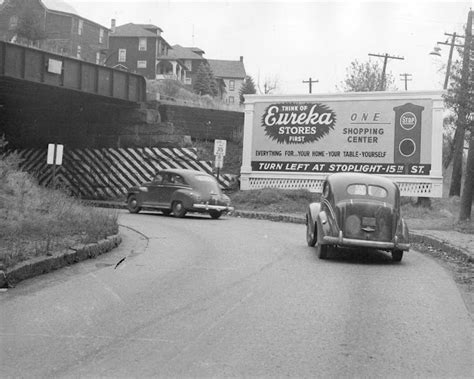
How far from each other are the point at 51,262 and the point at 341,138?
24.9 meters

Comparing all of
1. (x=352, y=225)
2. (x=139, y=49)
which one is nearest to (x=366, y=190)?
(x=352, y=225)

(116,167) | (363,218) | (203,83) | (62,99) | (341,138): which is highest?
(203,83)

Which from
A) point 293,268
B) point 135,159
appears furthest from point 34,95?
point 293,268

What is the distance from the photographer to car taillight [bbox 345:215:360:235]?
12.5 metres

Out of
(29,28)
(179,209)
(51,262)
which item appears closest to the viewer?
(51,262)

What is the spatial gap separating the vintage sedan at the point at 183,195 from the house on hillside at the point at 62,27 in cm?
4503

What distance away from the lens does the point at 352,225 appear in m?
12.5

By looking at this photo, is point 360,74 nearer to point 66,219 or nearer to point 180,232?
point 180,232

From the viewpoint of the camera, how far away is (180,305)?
8.02 meters

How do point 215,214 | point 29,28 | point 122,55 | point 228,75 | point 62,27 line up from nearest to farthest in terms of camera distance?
point 215,214 → point 29,28 → point 62,27 → point 122,55 → point 228,75

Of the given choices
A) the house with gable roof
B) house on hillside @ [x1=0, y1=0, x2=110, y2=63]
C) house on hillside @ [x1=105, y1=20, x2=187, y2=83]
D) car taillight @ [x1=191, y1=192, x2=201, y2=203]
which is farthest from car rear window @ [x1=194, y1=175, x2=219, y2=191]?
the house with gable roof

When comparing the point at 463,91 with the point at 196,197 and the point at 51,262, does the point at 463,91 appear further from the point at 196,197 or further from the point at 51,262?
the point at 51,262

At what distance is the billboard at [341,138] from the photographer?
3167 cm

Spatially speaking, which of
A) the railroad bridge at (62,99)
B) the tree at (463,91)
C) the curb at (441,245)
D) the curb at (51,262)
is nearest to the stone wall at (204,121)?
the railroad bridge at (62,99)
